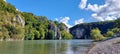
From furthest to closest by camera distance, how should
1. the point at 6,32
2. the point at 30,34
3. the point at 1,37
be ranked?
the point at 30,34
the point at 6,32
the point at 1,37

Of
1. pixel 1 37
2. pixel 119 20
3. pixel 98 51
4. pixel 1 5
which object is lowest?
pixel 98 51

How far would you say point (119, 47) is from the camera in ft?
77.0

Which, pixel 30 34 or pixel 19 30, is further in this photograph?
pixel 30 34

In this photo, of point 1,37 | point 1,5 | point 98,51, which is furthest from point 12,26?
point 98,51

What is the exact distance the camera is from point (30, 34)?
620 ft

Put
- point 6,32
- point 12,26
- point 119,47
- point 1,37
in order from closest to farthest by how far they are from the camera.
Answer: point 119,47 → point 1,37 → point 6,32 → point 12,26

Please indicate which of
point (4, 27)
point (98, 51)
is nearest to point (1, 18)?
point (4, 27)

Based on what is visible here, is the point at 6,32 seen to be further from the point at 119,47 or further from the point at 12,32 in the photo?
the point at 119,47

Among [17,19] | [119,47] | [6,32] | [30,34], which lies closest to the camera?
[119,47]

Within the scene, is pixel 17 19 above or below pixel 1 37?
above

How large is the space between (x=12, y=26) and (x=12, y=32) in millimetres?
3678

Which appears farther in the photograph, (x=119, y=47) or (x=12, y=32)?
(x=12, y=32)

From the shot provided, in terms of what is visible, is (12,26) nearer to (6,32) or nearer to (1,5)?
(6,32)

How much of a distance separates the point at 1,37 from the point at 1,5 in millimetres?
51801
